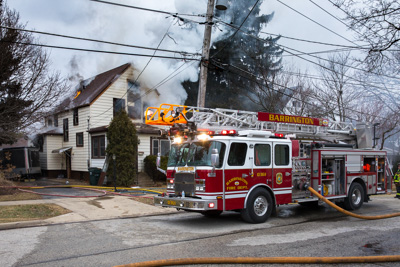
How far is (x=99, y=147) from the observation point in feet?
67.7

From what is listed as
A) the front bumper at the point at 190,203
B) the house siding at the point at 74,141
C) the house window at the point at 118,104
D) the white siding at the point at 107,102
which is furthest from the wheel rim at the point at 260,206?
the house siding at the point at 74,141

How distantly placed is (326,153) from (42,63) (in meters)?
11.5

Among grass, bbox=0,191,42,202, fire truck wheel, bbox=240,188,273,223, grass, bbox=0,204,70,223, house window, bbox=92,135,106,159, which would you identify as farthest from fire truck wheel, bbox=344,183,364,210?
house window, bbox=92,135,106,159

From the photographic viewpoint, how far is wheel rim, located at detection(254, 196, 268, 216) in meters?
8.53

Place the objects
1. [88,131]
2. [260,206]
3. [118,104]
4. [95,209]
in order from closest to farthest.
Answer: [260,206] → [95,209] → [88,131] → [118,104]

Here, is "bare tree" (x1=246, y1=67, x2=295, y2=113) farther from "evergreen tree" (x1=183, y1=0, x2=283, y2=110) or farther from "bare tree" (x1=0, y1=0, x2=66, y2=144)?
"bare tree" (x1=0, y1=0, x2=66, y2=144)

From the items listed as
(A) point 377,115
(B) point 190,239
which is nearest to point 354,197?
(B) point 190,239

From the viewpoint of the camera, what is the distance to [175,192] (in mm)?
8602

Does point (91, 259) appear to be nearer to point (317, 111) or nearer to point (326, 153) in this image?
point (326, 153)

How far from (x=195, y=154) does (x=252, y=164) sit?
140 cm

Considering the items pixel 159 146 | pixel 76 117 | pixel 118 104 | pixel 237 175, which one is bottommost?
pixel 237 175

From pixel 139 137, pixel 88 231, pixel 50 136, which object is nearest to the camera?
pixel 88 231

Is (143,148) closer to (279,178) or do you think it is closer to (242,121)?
(242,121)

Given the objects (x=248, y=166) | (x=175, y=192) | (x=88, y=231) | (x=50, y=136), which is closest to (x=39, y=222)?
(x=88, y=231)
